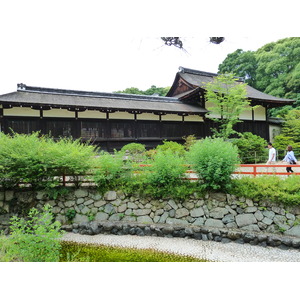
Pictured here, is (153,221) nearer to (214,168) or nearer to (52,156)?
(214,168)

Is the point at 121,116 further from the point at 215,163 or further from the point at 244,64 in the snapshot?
the point at 244,64

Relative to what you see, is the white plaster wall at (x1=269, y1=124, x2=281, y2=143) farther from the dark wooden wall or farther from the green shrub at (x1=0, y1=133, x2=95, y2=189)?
the green shrub at (x1=0, y1=133, x2=95, y2=189)

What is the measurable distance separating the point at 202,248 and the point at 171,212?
1.06 meters

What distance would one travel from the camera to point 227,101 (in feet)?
30.1

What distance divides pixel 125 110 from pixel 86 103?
1.71m

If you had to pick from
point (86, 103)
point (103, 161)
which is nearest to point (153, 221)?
point (103, 161)

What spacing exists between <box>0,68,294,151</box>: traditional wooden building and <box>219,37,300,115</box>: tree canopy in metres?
0.97

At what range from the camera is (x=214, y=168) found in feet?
13.5

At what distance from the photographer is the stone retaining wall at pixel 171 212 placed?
13.0 feet

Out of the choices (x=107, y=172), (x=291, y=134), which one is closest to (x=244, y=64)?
(x=291, y=134)

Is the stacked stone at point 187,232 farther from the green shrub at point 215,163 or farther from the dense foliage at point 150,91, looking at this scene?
the dense foliage at point 150,91

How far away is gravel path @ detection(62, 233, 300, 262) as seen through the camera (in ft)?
11.1

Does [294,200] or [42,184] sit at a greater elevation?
[42,184]

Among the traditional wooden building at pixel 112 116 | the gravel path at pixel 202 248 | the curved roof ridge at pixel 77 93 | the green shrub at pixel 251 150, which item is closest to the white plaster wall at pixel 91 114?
the traditional wooden building at pixel 112 116
